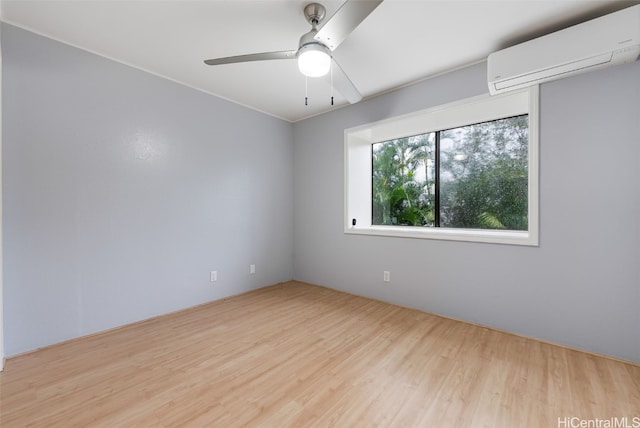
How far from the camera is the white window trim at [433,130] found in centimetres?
221

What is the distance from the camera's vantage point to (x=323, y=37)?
1.56m

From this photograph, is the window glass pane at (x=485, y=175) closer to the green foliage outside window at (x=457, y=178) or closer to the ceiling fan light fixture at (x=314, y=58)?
the green foliage outside window at (x=457, y=178)

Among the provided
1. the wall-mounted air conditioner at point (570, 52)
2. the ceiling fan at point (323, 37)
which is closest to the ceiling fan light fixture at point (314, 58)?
the ceiling fan at point (323, 37)

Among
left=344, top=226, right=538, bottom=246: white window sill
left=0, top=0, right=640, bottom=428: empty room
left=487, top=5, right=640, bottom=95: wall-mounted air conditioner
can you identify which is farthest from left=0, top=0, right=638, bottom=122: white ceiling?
left=344, top=226, right=538, bottom=246: white window sill

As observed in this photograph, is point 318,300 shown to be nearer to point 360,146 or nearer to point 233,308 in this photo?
point 233,308

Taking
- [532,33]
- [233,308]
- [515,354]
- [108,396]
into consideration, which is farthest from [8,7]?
[515,354]

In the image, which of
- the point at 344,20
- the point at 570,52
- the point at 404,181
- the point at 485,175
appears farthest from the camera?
the point at 404,181

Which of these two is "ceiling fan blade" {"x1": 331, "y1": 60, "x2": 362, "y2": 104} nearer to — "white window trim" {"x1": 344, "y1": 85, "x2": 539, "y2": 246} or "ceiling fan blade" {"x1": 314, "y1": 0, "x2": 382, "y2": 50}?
"ceiling fan blade" {"x1": 314, "y1": 0, "x2": 382, "y2": 50}

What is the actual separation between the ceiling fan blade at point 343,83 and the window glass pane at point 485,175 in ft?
4.94

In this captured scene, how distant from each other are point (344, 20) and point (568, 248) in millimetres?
2339

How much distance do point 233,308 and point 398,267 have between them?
193cm

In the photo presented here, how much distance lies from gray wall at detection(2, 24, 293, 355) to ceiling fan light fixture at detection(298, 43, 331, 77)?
1.83 m

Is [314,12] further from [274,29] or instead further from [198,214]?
[198,214]

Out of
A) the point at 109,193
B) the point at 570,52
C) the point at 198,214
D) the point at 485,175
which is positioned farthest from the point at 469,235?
the point at 109,193
